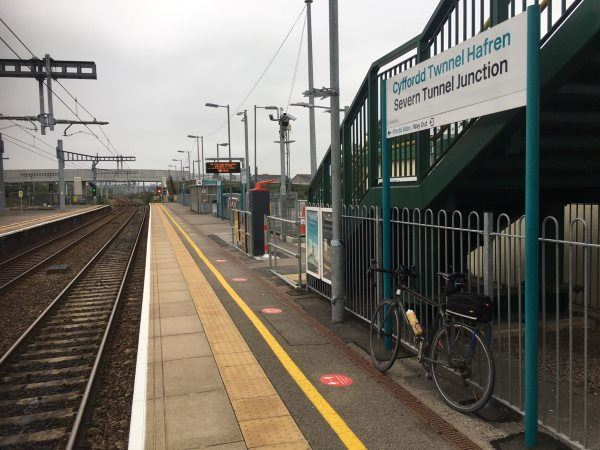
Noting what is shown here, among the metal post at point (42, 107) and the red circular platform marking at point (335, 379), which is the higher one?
the metal post at point (42, 107)

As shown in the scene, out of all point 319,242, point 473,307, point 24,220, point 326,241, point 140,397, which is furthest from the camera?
point 24,220

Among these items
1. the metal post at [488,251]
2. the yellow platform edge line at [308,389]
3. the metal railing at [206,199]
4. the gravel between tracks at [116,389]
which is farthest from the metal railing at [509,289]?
the metal railing at [206,199]

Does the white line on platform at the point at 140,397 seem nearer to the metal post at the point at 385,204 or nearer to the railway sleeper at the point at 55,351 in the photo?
the railway sleeper at the point at 55,351

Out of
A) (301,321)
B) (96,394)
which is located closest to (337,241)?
(301,321)

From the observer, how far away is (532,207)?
328 cm

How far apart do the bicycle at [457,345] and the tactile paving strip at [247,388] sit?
123cm

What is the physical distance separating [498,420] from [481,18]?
3608mm

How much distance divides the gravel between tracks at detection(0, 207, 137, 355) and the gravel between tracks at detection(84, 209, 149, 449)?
4.57 ft

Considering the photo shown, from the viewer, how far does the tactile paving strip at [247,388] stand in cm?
365

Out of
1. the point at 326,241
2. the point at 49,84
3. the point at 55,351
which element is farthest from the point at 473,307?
the point at 49,84

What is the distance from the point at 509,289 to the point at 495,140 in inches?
64.8

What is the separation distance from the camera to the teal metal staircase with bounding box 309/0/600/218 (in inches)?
161

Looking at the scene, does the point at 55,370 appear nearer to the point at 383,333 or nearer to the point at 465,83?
the point at 383,333

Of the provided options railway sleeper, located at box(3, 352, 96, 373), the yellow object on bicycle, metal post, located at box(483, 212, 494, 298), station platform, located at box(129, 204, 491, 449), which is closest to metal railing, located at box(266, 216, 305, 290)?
station platform, located at box(129, 204, 491, 449)
